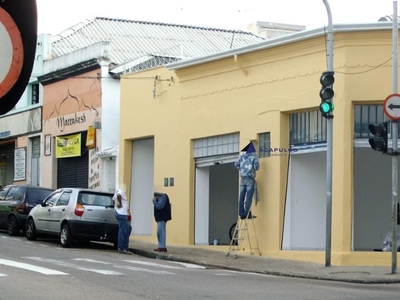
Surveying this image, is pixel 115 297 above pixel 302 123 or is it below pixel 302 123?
below

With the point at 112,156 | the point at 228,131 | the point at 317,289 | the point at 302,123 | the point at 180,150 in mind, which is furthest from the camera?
the point at 112,156

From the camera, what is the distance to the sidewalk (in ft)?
53.9

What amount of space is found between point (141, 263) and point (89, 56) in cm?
1294

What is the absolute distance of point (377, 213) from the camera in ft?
69.6

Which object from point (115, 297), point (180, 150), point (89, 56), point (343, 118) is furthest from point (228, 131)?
point (115, 297)

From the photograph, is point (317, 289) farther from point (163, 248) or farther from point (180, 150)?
point (180, 150)

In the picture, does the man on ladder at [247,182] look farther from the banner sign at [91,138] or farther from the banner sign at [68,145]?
the banner sign at [68,145]

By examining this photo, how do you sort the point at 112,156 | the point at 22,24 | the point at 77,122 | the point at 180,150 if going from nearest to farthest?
the point at 22,24 → the point at 180,150 → the point at 112,156 → the point at 77,122

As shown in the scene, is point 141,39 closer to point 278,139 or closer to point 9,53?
point 278,139

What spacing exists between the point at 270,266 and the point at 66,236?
6.09m

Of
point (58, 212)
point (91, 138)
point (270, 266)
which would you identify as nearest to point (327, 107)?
point (270, 266)

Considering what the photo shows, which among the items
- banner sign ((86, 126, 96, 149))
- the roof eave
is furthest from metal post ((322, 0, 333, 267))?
banner sign ((86, 126, 96, 149))

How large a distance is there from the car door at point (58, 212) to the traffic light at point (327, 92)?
7.96 metres

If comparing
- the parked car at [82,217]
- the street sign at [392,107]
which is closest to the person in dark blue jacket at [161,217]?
the parked car at [82,217]
